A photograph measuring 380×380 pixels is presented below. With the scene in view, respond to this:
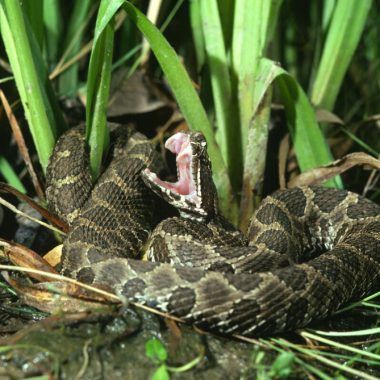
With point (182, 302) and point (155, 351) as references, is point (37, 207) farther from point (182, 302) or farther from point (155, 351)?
point (155, 351)

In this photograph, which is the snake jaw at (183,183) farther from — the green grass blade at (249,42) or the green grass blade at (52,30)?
the green grass blade at (52,30)

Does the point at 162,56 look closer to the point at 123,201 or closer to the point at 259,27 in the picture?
the point at 259,27

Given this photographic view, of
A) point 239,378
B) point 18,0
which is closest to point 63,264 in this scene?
point 239,378

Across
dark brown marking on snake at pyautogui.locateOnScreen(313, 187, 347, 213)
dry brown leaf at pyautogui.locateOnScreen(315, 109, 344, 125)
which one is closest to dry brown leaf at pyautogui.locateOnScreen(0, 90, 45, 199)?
dark brown marking on snake at pyautogui.locateOnScreen(313, 187, 347, 213)

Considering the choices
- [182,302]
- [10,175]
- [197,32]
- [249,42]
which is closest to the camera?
[182,302]

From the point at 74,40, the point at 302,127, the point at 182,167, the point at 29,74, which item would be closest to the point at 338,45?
the point at 302,127
